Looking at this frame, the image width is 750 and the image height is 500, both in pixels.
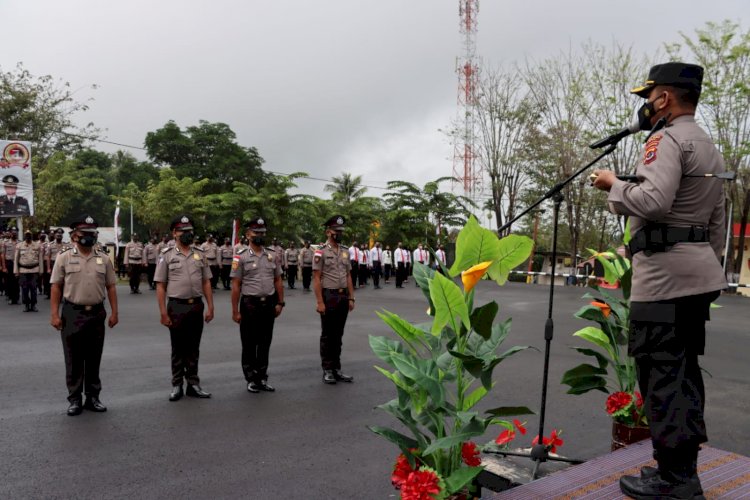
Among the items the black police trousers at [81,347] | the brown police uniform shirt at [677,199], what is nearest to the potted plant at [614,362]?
the brown police uniform shirt at [677,199]

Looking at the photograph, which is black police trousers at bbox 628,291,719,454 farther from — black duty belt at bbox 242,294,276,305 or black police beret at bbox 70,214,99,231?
black police beret at bbox 70,214,99,231

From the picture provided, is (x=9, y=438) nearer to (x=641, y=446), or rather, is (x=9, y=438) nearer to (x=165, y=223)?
(x=641, y=446)

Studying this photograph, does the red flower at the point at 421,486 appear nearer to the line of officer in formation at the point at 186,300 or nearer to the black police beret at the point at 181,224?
the line of officer in formation at the point at 186,300

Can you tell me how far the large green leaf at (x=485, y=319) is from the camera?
2209 millimetres

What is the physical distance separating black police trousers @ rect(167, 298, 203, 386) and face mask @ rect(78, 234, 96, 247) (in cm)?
94

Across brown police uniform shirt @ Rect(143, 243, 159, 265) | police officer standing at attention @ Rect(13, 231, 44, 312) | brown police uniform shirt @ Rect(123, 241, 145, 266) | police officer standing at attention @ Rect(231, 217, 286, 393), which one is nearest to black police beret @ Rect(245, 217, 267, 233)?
police officer standing at attention @ Rect(231, 217, 286, 393)

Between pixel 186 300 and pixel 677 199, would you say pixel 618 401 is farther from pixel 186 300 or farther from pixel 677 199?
pixel 186 300

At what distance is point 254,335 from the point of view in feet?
19.3

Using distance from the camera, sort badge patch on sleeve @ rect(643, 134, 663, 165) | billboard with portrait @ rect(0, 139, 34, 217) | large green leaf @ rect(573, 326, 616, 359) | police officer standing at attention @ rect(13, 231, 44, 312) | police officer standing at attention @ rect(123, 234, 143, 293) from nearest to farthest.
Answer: badge patch on sleeve @ rect(643, 134, 663, 165) < large green leaf @ rect(573, 326, 616, 359) < police officer standing at attention @ rect(13, 231, 44, 312) < billboard with portrait @ rect(0, 139, 34, 217) < police officer standing at attention @ rect(123, 234, 143, 293)

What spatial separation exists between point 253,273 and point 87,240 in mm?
1676

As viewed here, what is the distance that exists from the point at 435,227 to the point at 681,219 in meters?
27.1

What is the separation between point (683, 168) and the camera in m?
2.37

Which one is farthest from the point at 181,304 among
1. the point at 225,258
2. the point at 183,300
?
the point at 225,258

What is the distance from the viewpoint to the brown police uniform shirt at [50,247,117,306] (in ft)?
16.4
